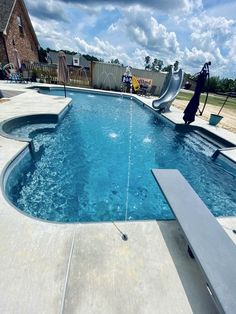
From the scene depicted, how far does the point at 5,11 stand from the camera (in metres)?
17.1

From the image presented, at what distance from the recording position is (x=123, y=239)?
8.79 ft

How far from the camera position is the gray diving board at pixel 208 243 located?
1.89 m

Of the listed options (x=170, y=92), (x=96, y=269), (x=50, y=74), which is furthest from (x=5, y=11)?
(x=96, y=269)

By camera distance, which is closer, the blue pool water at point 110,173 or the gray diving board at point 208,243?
the gray diving board at point 208,243

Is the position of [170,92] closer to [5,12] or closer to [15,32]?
[15,32]

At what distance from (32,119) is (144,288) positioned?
7415mm

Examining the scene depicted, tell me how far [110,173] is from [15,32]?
20.5 meters

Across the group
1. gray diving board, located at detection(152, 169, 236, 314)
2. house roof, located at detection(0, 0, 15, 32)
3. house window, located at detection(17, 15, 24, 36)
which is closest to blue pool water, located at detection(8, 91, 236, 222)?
gray diving board, located at detection(152, 169, 236, 314)

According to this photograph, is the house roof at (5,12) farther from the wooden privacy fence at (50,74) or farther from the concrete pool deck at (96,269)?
the concrete pool deck at (96,269)

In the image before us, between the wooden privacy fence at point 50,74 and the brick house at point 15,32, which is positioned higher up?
the brick house at point 15,32

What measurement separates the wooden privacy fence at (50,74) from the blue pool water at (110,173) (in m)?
10.2

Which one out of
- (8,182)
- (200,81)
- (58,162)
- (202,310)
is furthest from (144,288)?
(200,81)

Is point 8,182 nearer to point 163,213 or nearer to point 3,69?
point 163,213

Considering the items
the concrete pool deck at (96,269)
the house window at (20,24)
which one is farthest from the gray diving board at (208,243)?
the house window at (20,24)
